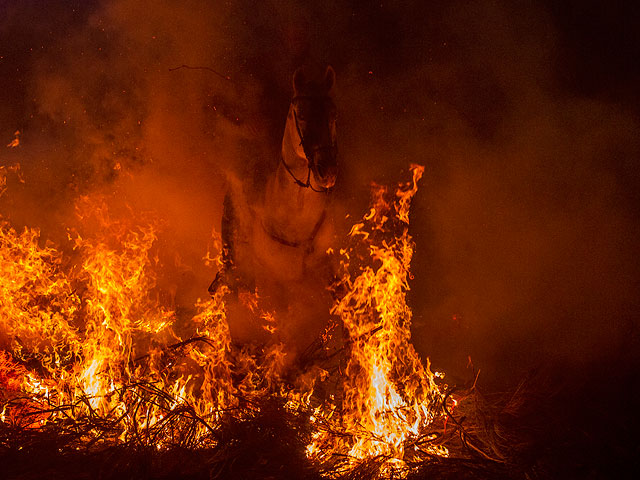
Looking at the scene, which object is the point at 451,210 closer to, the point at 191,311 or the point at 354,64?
the point at 354,64

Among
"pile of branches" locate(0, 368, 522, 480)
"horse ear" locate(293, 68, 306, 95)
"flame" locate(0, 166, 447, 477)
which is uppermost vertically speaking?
"horse ear" locate(293, 68, 306, 95)

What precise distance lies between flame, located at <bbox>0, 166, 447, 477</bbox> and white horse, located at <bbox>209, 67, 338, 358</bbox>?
0.16 metres

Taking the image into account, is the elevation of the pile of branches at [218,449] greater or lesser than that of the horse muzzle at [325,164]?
lesser

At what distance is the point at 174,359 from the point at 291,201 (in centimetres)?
219

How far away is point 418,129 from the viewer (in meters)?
6.58

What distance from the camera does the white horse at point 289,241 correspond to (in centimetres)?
407

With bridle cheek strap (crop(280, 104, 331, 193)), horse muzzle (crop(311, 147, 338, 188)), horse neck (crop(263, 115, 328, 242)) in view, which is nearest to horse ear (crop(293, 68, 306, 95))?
bridle cheek strap (crop(280, 104, 331, 193))

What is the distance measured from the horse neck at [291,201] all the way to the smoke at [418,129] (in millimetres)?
1029

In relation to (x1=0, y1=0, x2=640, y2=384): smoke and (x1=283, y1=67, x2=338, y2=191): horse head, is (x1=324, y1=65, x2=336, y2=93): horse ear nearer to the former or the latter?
(x1=283, y1=67, x2=338, y2=191): horse head

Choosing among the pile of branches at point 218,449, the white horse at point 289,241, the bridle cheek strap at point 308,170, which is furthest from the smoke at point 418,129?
the pile of branches at point 218,449

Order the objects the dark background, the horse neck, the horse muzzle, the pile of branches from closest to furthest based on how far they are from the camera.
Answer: the pile of branches
the horse muzzle
the horse neck
the dark background

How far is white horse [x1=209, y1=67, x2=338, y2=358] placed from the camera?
4.07 metres

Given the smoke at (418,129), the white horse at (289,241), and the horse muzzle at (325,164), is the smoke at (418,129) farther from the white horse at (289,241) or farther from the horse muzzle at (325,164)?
the horse muzzle at (325,164)

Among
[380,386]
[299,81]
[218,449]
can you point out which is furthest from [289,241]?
[218,449]
